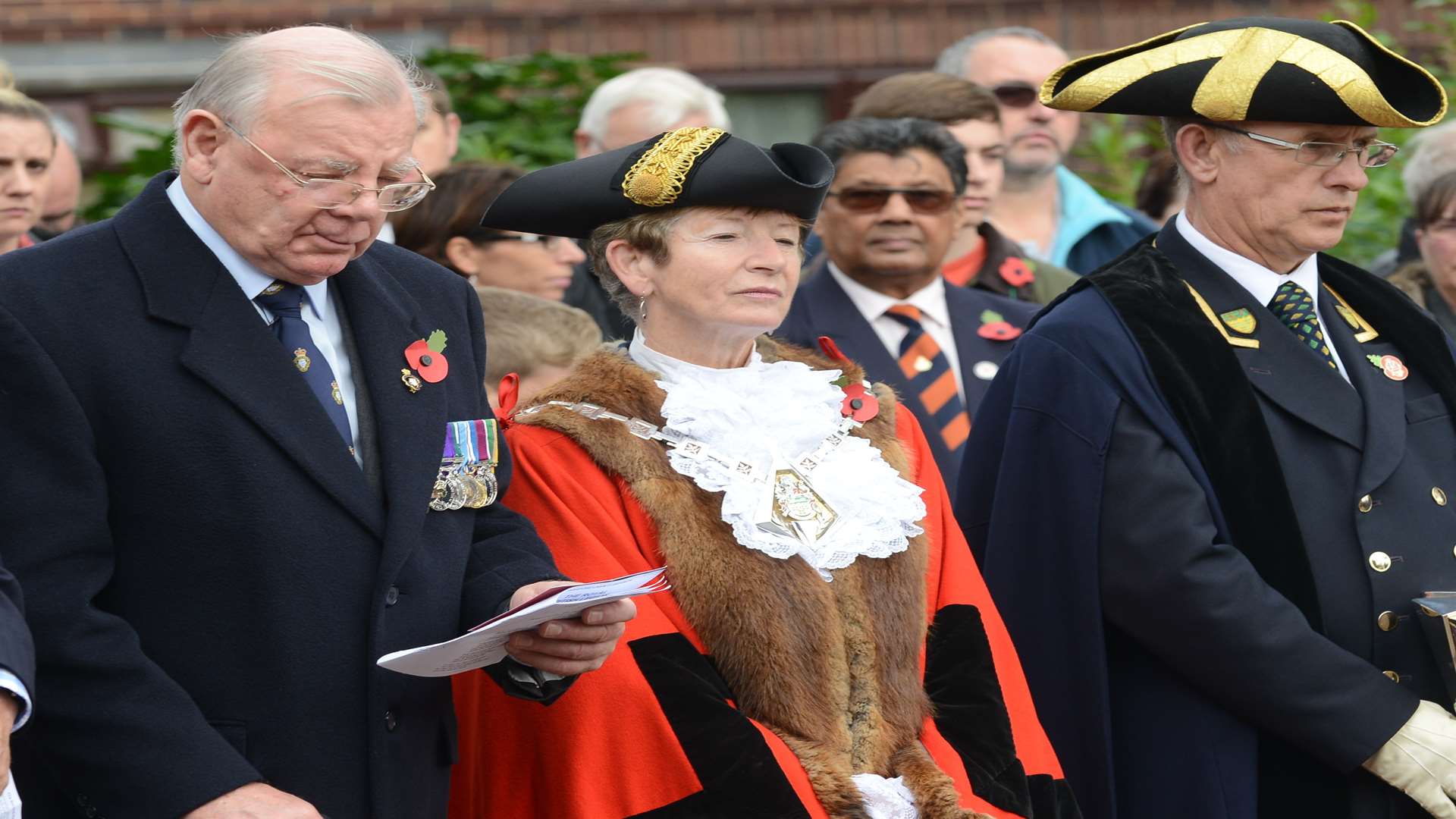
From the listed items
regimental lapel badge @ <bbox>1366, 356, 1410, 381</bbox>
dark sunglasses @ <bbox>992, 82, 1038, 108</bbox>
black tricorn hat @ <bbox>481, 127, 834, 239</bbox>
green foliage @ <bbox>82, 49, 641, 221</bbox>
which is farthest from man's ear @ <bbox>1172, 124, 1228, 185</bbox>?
green foliage @ <bbox>82, 49, 641, 221</bbox>

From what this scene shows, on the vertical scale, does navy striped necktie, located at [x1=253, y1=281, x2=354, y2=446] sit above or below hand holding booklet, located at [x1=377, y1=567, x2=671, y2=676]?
above

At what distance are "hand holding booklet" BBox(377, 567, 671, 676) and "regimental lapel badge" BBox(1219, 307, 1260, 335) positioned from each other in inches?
62.7

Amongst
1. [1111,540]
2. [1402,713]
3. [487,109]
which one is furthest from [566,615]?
[487,109]

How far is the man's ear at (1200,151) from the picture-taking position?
4.05 meters

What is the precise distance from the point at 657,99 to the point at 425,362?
10.3ft

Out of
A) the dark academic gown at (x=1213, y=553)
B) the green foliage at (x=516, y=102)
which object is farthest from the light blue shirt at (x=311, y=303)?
the green foliage at (x=516, y=102)

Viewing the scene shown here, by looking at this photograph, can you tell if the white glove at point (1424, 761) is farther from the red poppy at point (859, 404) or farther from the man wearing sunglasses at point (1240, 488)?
the red poppy at point (859, 404)

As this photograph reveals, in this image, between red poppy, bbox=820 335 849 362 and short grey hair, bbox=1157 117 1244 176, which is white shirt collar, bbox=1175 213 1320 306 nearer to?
short grey hair, bbox=1157 117 1244 176

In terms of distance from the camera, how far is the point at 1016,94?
22.7 ft

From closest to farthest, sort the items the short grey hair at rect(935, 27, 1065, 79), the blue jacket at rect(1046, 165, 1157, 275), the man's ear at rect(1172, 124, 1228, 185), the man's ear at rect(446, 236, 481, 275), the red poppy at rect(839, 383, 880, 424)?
the red poppy at rect(839, 383, 880, 424), the man's ear at rect(1172, 124, 1228, 185), the man's ear at rect(446, 236, 481, 275), the blue jacket at rect(1046, 165, 1157, 275), the short grey hair at rect(935, 27, 1065, 79)

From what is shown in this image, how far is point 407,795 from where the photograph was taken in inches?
127

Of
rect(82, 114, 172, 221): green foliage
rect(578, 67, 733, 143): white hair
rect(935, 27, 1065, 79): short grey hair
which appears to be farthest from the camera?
rect(82, 114, 172, 221): green foliage

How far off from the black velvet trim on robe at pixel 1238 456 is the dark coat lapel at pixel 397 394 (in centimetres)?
150

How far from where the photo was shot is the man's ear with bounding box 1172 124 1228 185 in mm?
4051
